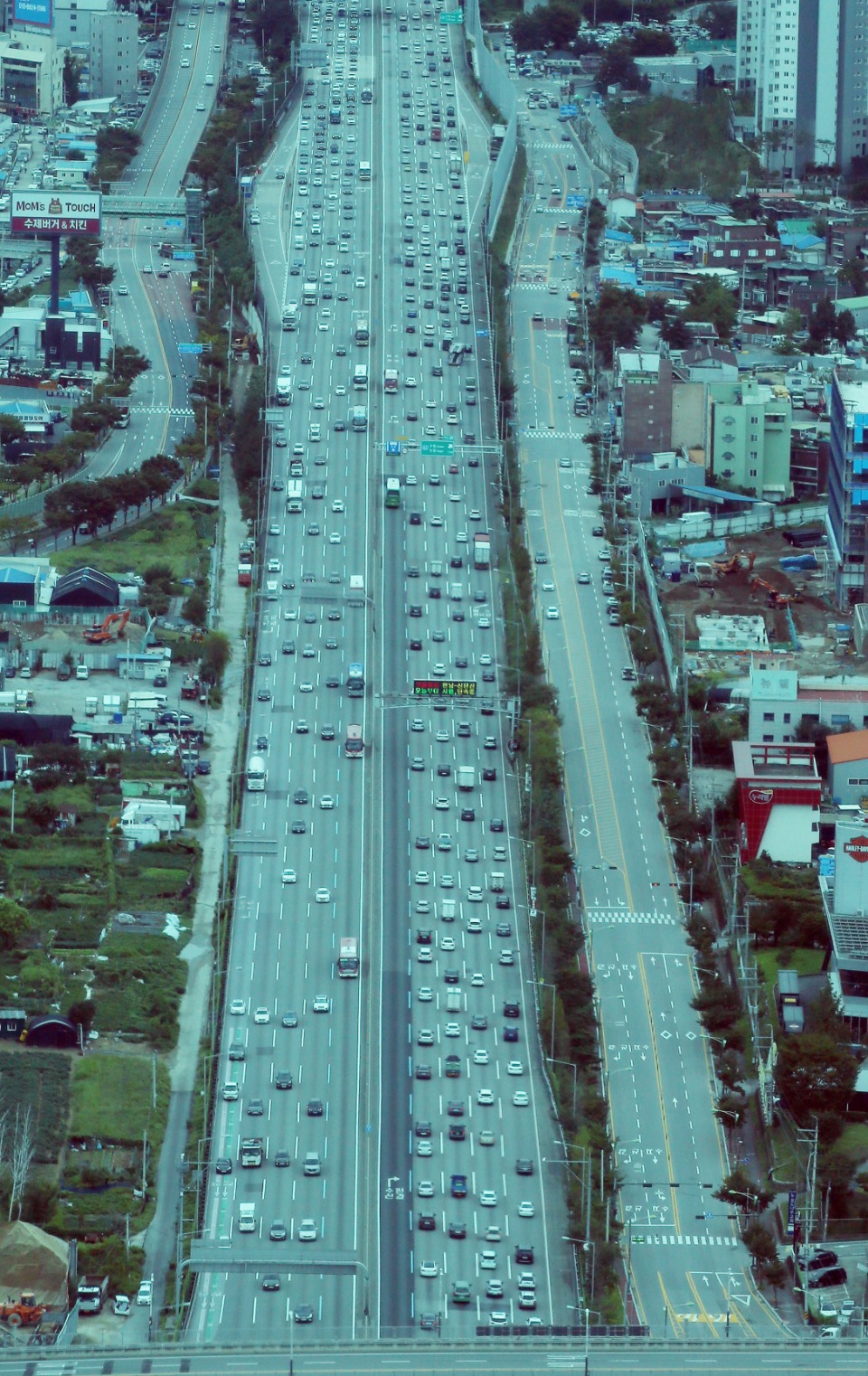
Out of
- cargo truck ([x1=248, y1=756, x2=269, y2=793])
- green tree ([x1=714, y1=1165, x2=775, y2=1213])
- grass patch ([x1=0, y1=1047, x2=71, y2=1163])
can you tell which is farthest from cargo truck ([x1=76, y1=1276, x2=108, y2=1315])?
cargo truck ([x1=248, y1=756, x2=269, y2=793])

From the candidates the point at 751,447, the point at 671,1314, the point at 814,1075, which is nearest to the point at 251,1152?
the point at 671,1314

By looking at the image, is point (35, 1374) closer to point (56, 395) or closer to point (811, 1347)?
point (811, 1347)

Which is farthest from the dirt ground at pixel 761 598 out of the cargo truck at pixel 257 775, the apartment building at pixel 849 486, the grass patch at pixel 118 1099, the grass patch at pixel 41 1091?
the grass patch at pixel 41 1091

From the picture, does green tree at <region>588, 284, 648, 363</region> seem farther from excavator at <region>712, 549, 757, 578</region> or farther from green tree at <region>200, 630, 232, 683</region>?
green tree at <region>200, 630, 232, 683</region>

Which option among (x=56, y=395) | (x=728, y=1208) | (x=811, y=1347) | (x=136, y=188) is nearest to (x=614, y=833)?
(x=728, y=1208)

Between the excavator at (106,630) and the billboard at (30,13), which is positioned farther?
the billboard at (30,13)

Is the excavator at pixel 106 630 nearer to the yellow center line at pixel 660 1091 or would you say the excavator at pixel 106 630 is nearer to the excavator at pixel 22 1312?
the yellow center line at pixel 660 1091
